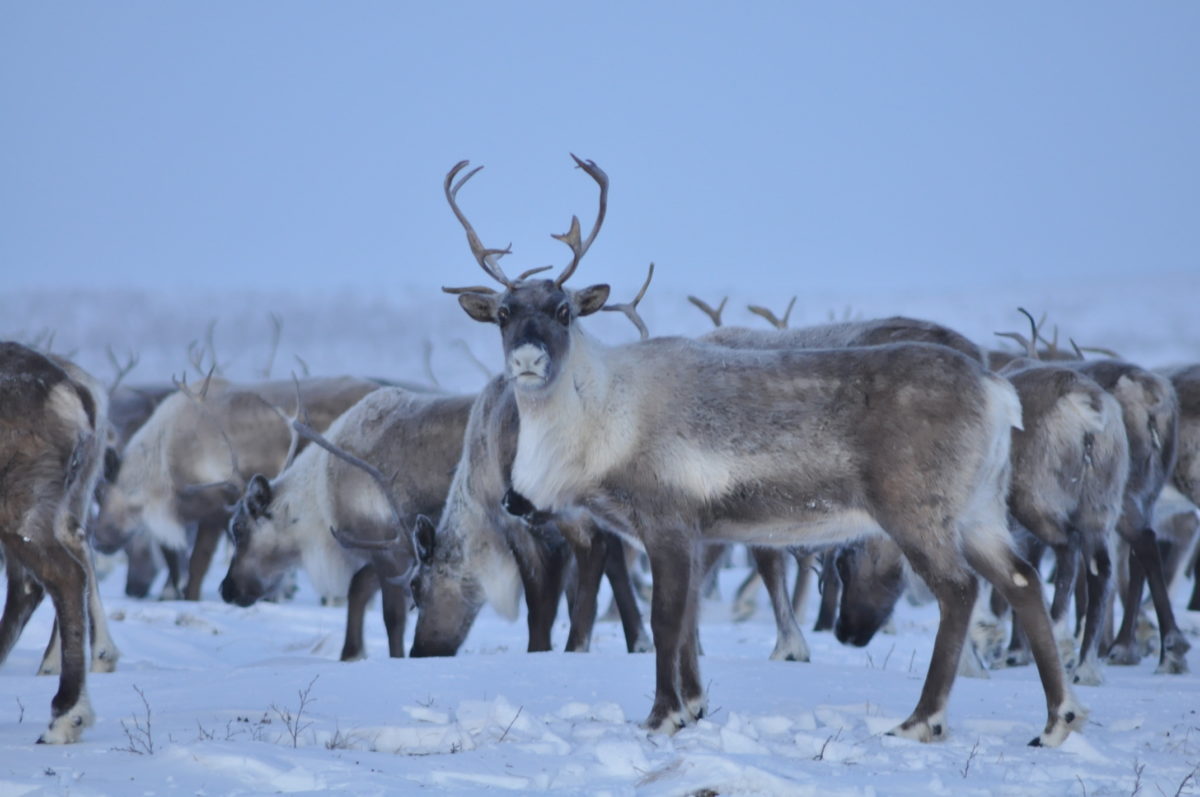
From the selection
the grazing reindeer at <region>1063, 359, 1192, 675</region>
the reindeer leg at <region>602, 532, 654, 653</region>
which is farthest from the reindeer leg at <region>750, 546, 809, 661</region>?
the grazing reindeer at <region>1063, 359, 1192, 675</region>

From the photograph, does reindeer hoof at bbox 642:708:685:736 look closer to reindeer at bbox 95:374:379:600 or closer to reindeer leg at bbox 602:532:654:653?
reindeer leg at bbox 602:532:654:653

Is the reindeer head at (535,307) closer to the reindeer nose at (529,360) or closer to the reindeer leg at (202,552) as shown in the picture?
the reindeer nose at (529,360)

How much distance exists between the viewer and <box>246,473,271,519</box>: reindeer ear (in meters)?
10.8

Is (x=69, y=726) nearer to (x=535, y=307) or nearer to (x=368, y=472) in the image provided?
(x=535, y=307)

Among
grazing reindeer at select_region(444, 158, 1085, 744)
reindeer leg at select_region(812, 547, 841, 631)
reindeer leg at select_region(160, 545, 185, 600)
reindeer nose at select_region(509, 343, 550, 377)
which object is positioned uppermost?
reindeer nose at select_region(509, 343, 550, 377)

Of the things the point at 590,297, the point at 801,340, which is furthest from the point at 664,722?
the point at 801,340

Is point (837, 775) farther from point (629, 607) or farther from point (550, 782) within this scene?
point (629, 607)

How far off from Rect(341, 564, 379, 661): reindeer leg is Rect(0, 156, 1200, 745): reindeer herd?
0.02 metres

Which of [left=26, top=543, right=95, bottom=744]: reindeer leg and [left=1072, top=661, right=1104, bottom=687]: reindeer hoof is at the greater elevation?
[left=26, top=543, right=95, bottom=744]: reindeer leg

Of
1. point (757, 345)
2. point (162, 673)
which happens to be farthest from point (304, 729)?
point (757, 345)

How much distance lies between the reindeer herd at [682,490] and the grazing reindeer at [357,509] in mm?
19

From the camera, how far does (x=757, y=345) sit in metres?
9.25

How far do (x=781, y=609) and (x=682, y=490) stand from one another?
3202 mm

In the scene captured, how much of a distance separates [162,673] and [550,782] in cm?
380
